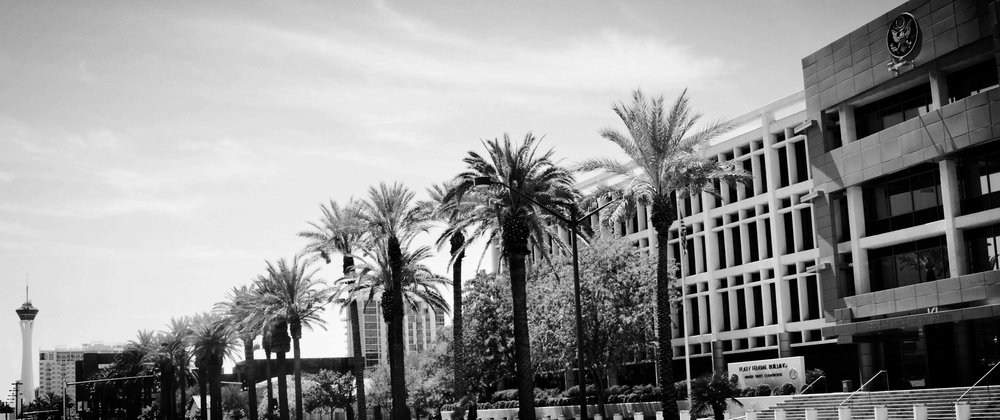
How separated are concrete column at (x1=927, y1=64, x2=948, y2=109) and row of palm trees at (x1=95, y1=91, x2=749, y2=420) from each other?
8559 mm

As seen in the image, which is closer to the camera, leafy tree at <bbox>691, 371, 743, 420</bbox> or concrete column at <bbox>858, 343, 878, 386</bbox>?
leafy tree at <bbox>691, 371, 743, 420</bbox>

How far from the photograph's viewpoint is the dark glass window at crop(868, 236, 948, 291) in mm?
43572

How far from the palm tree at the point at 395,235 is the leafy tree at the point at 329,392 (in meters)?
46.0

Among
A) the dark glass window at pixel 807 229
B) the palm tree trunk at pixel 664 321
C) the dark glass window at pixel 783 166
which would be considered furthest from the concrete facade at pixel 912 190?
the dark glass window at pixel 783 166

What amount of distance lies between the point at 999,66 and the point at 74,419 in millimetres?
125821

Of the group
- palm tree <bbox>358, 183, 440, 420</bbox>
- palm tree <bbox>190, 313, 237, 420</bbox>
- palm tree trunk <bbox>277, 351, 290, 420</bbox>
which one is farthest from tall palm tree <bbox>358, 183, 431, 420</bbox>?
palm tree <bbox>190, 313, 237, 420</bbox>

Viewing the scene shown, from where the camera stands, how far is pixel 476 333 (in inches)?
2697

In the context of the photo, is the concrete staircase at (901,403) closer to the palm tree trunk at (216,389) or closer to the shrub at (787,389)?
the shrub at (787,389)

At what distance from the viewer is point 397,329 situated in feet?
197

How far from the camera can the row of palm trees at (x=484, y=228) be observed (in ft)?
142

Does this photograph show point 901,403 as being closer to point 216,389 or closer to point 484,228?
point 484,228

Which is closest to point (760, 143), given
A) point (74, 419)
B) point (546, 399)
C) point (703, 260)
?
point (703, 260)

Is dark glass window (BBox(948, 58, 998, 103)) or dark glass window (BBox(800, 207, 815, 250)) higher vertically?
dark glass window (BBox(948, 58, 998, 103))

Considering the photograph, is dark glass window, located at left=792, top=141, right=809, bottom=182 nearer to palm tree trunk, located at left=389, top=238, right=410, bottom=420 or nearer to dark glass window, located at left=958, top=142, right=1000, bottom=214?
dark glass window, located at left=958, top=142, right=1000, bottom=214
